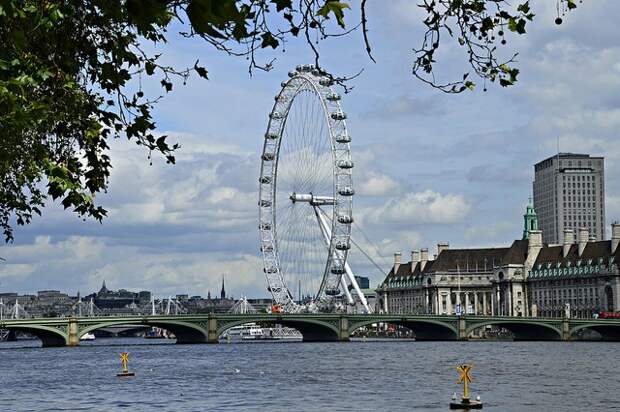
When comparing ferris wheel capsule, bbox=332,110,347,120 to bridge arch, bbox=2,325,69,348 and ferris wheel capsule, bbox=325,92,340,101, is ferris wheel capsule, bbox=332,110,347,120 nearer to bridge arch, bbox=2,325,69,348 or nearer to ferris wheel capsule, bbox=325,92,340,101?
ferris wheel capsule, bbox=325,92,340,101

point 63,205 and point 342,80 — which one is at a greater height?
point 342,80

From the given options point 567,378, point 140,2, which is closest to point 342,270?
point 567,378

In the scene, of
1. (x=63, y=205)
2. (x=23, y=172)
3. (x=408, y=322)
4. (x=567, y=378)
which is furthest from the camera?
(x=408, y=322)

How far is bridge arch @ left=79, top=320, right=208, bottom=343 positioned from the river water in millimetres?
14718

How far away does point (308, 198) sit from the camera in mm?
124000

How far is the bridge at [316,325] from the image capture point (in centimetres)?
13088

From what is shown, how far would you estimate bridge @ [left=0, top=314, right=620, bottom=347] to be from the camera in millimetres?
130875

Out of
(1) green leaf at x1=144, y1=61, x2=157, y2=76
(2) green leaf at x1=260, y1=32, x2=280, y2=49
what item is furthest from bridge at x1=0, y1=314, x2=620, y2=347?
(2) green leaf at x1=260, y1=32, x2=280, y2=49

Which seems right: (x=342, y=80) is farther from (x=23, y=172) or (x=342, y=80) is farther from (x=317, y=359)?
(x=317, y=359)

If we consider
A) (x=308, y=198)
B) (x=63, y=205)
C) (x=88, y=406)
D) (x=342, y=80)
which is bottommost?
(x=88, y=406)

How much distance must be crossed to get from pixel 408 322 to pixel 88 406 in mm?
93123

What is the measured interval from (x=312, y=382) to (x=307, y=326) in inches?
2913

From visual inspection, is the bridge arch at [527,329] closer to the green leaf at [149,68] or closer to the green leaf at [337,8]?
the green leaf at [149,68]

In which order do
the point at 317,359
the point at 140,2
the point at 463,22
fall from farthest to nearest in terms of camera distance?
the point at 317,359 → the point at 463,22 → the point at 140,2
